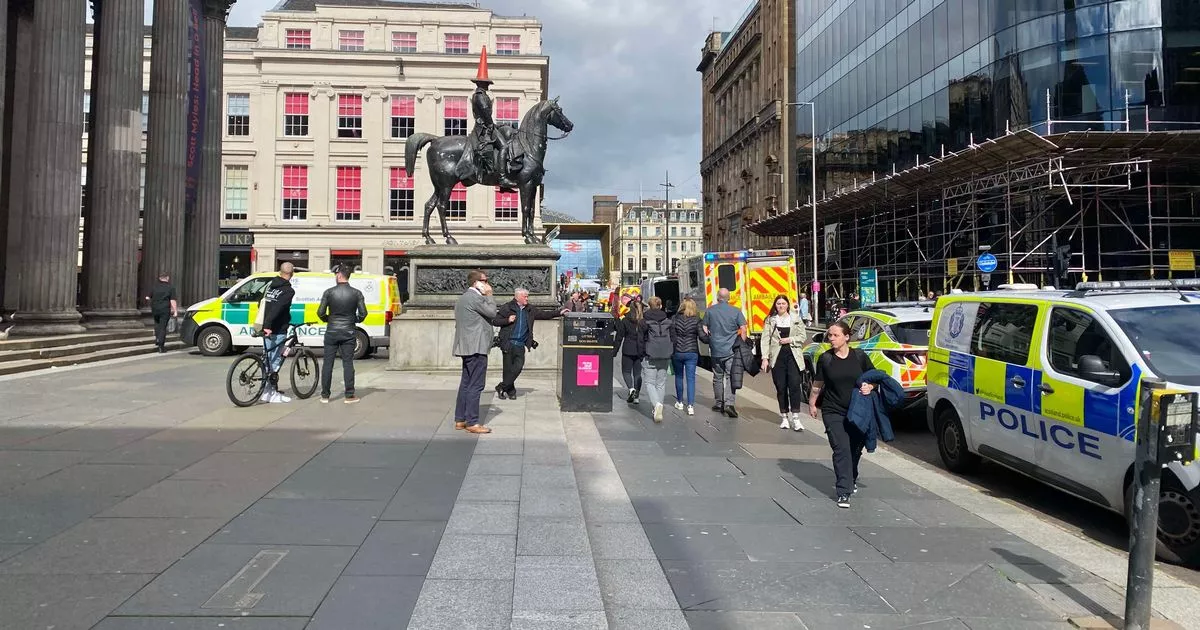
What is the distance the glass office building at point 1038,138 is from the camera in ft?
78.1

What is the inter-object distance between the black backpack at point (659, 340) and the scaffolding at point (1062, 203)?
16008 millimetres

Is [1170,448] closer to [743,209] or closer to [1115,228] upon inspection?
[1115,228]

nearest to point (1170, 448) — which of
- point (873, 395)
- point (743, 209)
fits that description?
point (873, 395)

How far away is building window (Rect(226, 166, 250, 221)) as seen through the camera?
44625 millimetres

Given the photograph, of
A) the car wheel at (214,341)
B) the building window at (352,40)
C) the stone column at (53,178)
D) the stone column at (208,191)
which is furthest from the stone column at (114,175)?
the building window at (352,40)

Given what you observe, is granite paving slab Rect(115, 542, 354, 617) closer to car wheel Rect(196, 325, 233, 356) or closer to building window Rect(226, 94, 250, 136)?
car wheel Rect(196, 325, 233, 356)

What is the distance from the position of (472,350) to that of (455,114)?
40065 mm

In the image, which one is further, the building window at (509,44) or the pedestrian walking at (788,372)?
the building window at (509,44)

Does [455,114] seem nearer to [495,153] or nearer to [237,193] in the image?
[237,193]

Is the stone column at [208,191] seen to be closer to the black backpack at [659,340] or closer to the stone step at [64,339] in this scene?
the stone step at [64,339]

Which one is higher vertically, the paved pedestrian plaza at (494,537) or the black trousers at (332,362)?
the black trousers at (332,362)

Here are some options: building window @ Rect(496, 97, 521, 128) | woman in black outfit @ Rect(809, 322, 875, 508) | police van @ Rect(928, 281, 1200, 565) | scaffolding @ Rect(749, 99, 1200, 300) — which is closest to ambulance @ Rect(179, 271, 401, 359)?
woman in black outfit @ Rect(809, 322, 875, 508)

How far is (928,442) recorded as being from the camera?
9977 millimetres

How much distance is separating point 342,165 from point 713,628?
45373 millimetres
